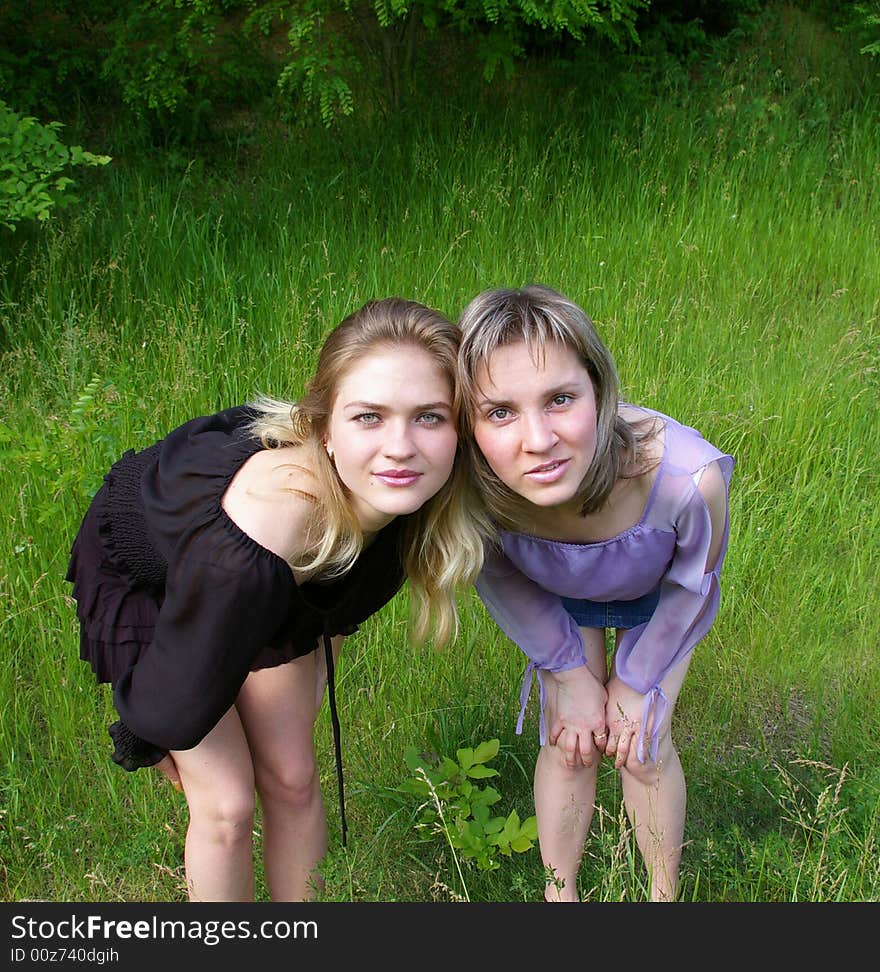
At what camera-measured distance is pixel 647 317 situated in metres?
4.51

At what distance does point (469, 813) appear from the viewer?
9.26 ft

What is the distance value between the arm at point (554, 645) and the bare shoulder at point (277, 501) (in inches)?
21.5

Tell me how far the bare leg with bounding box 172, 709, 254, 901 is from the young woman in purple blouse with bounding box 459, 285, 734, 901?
708 millimetres

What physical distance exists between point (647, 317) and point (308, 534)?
9.15ft

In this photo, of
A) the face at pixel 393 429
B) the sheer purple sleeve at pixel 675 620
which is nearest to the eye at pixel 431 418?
the face at pixel 393 429

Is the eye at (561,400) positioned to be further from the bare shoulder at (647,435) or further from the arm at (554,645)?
the arm at (554,645)

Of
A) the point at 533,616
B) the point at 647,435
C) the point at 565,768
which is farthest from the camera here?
the point at 565,768

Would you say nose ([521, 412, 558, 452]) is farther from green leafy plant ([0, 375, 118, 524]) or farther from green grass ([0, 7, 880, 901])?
green leafy plant ([0, 375, 118, 524])

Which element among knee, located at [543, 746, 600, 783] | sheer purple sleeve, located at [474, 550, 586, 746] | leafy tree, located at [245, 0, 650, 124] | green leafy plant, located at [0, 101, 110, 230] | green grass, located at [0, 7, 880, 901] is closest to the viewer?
sheer purple sleeve, located at [474, 550, 586, 746]

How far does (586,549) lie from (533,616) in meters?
0.26

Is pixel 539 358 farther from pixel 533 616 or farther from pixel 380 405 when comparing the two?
pixel 533 616

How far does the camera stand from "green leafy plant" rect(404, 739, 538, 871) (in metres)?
2.63

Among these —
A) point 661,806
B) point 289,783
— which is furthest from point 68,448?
point 661,806

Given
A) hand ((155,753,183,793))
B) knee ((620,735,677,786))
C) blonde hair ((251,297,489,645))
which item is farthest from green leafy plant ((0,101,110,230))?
knee ((620,735,677,786))
